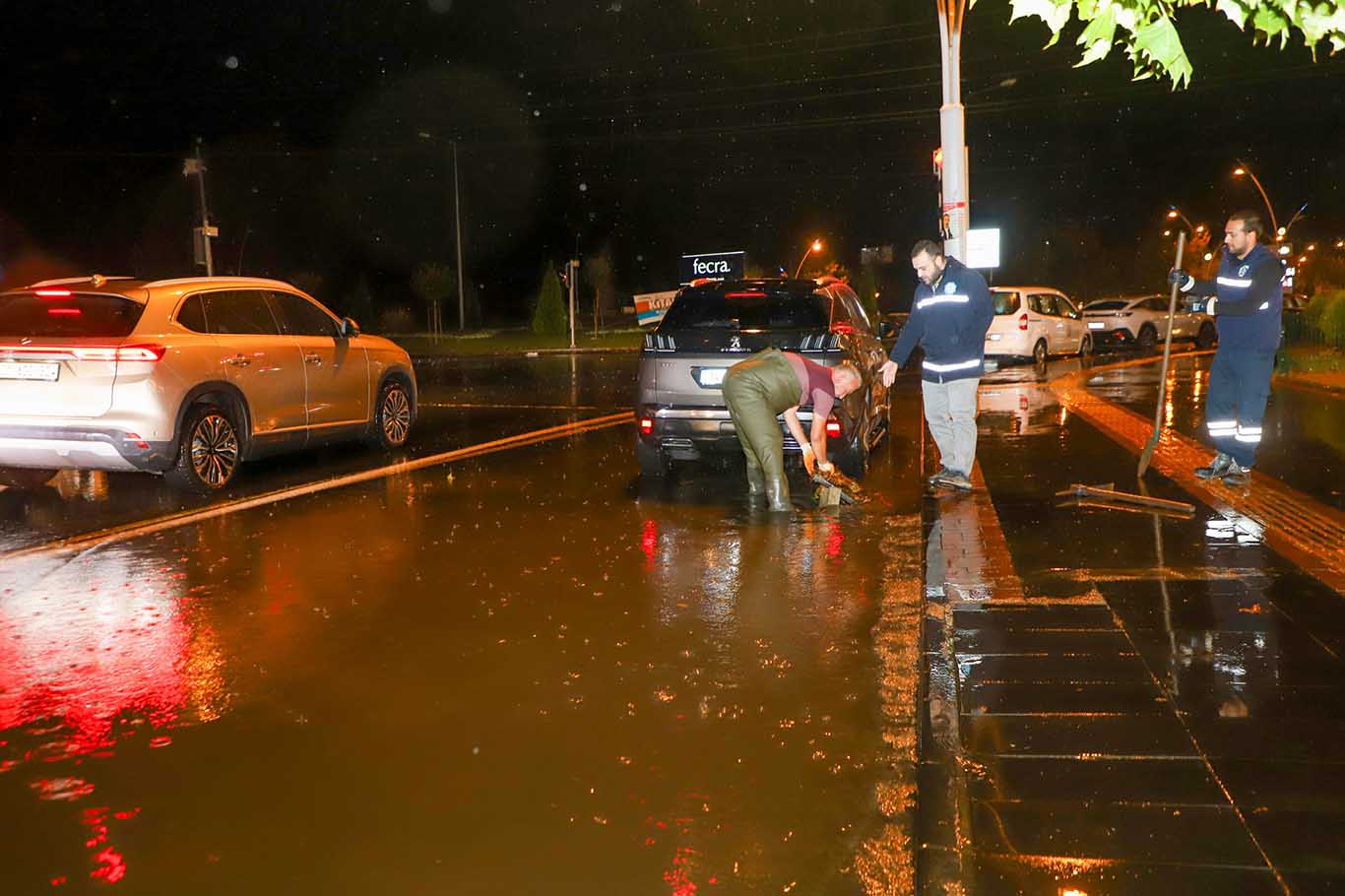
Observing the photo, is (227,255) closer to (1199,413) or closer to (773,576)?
(1199,413)

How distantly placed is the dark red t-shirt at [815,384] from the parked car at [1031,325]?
16.2m

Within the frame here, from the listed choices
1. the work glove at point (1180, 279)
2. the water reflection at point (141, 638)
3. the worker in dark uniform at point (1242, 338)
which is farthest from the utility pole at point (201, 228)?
the work glove at point (1180, 279)

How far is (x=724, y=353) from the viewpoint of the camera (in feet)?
32.5

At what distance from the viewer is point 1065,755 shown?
4.28m

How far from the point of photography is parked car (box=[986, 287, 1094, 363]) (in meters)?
25.3

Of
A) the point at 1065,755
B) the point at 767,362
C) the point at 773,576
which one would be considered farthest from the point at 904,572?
the point at 1065,755

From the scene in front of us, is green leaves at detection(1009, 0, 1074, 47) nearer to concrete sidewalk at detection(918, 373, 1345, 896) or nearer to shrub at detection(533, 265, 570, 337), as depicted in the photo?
concrete sidewalk at detection(918, 373, 1345, 896)

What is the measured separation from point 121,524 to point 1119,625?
21.7 feet

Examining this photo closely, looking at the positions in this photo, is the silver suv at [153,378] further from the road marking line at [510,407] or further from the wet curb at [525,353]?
the wet curb at [525,353]

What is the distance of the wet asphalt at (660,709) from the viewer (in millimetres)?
3639

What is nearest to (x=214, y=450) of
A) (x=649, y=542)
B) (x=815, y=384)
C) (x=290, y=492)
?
(x=290, y=492)

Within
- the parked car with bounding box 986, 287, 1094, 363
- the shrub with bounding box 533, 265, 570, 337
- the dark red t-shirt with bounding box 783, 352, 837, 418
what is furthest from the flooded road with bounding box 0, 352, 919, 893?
the shrub with bounding box 533, 265, 570, 337

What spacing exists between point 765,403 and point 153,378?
4509mm

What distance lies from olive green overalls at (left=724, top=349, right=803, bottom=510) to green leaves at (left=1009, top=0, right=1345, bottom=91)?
4.83m
